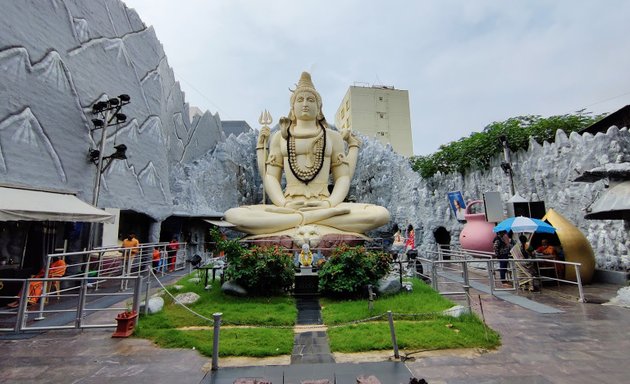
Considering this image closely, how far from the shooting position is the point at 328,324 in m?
4.77

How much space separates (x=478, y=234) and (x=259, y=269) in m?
8.19

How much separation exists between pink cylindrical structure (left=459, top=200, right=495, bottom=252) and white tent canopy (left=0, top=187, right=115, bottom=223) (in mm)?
10800

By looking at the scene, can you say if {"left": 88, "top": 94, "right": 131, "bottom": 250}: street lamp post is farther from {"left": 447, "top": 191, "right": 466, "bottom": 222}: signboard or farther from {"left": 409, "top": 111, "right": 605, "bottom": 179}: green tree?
{"left": 409, "top": 111, "right": 605, "bottom": 179}: green tree

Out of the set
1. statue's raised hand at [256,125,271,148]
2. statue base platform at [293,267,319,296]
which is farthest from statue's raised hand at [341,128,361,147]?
statue base platform at [293,267,319,296]

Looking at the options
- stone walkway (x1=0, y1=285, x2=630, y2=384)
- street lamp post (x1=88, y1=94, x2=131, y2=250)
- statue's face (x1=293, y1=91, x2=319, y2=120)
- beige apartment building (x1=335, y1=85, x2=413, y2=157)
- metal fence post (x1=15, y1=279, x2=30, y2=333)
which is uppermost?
beige apartment building (x1=335, y1=85, x2=413, y2=157)

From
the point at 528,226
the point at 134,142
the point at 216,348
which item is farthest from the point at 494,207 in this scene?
the point at 134,142

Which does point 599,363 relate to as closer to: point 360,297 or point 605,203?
point 360,297

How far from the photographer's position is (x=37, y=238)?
25.3 feet

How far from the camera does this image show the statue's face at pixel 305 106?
12078mm

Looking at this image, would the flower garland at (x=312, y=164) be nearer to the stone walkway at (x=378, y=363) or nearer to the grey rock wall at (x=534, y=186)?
the grey rock wall at (x=534, y=186)

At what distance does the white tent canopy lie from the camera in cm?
580

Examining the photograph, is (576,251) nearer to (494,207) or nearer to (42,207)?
(494,207)

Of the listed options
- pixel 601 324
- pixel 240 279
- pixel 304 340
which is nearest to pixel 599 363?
pixel 601 324

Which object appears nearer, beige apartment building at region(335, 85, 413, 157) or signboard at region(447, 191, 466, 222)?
signboard at region(447, 191, 466, 222)
